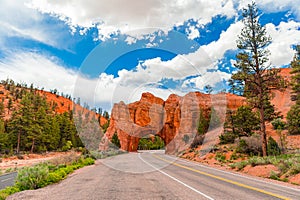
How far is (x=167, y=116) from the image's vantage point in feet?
184

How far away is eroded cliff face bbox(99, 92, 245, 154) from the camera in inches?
1911

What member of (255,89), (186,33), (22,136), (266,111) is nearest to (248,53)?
(255,89)

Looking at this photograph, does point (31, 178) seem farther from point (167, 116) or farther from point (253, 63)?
point (167, 116)

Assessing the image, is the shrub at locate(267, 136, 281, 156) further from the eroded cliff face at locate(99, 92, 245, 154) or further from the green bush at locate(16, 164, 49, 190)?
the eroded cliff face at locate(99, 92, 245, 154)

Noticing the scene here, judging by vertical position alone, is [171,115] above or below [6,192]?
above

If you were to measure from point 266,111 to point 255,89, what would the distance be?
12.7 metres

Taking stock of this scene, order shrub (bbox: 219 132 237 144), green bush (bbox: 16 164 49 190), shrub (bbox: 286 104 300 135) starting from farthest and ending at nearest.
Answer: shrub (bbox: 219 132 237 144)
shrub (bbox: 286 104 300 135)
green bush (bbox: 16 164 49 190)

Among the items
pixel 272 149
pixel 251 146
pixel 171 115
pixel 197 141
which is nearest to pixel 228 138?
pixel 197 141

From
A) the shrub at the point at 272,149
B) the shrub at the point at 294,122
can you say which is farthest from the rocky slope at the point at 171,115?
the shrub at the point at 272,149

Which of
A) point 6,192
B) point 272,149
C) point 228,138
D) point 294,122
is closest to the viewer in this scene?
point 6,192

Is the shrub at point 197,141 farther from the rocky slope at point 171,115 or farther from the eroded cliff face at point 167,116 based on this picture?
the eroded cliff face at point 167,116

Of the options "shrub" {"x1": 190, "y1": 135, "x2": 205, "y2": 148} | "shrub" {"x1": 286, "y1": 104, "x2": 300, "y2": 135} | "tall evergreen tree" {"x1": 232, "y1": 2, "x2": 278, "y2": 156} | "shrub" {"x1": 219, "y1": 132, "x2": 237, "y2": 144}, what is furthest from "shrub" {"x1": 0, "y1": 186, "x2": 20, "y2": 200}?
"shrub" {"x1": 190, "y1": 135, "x2": 205, "y2": 148}

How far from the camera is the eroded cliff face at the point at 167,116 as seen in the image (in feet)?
159

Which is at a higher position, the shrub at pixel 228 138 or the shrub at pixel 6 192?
the shrub at pixel 228 138
